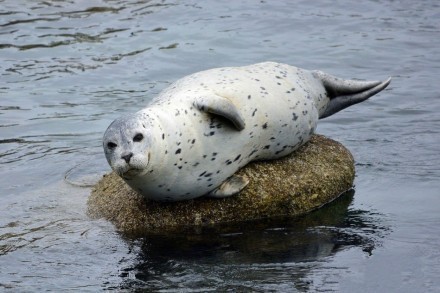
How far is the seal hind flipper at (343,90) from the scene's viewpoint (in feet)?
29.5

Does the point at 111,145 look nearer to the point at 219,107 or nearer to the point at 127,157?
the point at 127,157

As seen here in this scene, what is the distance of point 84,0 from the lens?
51.6 feet

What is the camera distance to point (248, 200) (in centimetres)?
768

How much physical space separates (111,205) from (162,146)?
0.88m

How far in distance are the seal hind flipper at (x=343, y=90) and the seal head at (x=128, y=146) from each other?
7.98 ft

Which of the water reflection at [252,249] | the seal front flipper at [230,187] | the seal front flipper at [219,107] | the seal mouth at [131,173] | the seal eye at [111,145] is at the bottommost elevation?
the water reflection at [252,249]

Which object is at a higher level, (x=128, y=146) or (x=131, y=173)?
(x=128, y=146)

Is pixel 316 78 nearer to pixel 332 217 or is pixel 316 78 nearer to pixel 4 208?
pixel 332 217

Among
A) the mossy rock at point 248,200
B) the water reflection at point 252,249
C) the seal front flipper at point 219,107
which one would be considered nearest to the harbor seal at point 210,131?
the seal front flipper at point 219,107

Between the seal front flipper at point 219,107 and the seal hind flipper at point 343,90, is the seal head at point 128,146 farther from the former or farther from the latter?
the seal hind flipper at point 343,90

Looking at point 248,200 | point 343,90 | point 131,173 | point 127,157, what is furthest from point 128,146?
point 343,90

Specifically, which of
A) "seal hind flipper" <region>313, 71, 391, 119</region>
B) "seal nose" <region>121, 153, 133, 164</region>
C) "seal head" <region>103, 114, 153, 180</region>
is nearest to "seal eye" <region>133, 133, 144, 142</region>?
"seal head" <region>103, 114, 153, 180</region>

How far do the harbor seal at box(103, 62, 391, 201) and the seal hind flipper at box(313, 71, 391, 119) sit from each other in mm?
443

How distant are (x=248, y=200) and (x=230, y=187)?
18cm
